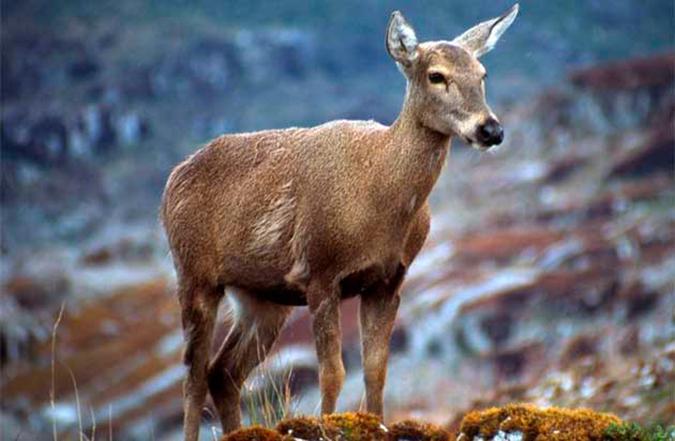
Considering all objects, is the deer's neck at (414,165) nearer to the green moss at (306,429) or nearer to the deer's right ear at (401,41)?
the deer's right ear at (401,41)

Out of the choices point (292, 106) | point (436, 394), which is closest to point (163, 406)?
point (436, 394)

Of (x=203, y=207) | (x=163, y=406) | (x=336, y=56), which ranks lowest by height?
(x=203, y=207)

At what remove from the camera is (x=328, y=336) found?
13.1 metres

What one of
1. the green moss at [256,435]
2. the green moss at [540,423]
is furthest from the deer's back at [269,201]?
the green moss at [540,423]

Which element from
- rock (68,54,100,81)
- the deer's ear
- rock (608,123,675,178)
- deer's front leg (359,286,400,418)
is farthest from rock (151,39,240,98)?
deer's front leg (359,286,400,418)

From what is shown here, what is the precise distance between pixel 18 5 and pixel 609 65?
387ft

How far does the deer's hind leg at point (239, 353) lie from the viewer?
48.8 feet

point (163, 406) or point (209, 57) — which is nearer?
point (163, 406)

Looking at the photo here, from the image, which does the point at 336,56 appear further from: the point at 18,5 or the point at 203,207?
the point at 203,207

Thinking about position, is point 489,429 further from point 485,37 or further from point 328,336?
point 485,37

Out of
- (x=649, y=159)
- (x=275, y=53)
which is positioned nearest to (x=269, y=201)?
(x=649, y=159)

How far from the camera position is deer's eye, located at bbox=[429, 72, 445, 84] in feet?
42.4

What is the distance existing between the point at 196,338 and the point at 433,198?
76295 millimetres

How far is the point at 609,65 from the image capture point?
315ft
